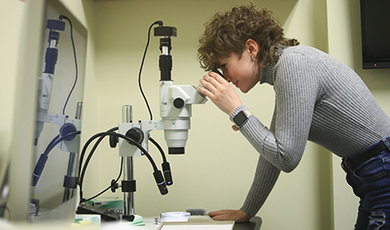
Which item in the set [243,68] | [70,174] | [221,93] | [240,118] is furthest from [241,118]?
[70,174]

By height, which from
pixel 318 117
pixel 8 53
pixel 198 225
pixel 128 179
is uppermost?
pixel 8 53

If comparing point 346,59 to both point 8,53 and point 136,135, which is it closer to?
point 136,135

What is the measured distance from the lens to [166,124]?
140cm

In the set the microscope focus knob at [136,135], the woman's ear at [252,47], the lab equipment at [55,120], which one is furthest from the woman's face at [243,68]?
the lab equipment at [55,120]

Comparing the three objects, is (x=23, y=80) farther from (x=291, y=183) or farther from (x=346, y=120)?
(x=291, y=183)

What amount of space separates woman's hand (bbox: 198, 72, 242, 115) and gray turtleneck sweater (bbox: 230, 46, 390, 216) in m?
0.04

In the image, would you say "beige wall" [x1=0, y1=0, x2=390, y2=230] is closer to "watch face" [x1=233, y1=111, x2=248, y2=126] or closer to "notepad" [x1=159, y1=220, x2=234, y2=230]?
"notepad" [x1=159, y1=220, x2=234, y2=230]

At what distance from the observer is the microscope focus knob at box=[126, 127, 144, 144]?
1411 mm

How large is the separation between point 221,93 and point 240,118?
0.36 ft

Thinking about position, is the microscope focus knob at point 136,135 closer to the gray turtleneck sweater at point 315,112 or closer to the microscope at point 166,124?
the microscope at point 166,124

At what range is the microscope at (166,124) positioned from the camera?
1.37 meters

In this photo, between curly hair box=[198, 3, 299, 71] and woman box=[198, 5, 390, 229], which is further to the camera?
curly hair box=[198, 3, 299, 71]

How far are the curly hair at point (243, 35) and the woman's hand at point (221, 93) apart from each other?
0.12m

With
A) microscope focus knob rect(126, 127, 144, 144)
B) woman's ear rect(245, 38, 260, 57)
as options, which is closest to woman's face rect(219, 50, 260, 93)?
woman's ear rect(245, 38, 260, 57)
